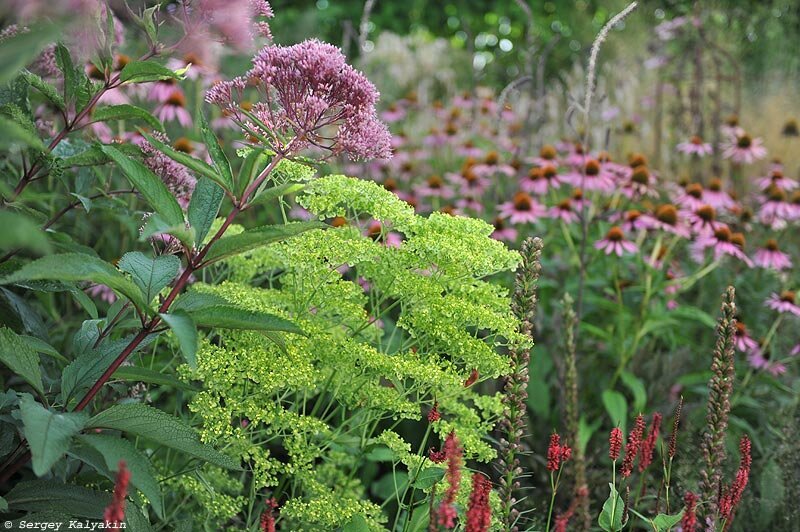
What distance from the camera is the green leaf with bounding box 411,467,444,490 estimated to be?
139 centimetres

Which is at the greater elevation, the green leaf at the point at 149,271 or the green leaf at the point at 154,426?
the green leaf at the point at 149,271

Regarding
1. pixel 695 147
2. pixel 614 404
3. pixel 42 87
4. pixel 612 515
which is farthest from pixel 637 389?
pixel 42 87

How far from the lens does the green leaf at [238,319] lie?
3.94ft

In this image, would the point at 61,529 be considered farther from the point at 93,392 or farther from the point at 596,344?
the point at 596,344

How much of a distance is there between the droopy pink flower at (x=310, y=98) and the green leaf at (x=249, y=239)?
0.16m

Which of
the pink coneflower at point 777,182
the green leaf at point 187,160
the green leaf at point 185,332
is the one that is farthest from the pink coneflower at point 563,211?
the green leaf at point 185,332

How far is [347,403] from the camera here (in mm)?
1568

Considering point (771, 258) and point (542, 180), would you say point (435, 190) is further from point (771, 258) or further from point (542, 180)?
point (771, 258)

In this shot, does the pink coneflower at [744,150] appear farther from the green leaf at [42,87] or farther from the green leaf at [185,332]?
the green leaf at [185,332]

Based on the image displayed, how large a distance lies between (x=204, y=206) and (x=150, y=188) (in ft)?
0.42

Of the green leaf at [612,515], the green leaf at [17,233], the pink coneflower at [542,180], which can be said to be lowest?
the green leaf at [612,515]

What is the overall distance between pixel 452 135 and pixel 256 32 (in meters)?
3.22

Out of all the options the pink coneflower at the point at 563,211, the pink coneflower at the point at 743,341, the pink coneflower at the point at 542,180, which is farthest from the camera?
the pink coneflower at the point at 542,180

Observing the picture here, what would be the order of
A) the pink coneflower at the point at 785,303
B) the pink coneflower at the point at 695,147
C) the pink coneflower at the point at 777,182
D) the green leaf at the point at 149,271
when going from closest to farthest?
the green leaf at the point at 149,271 < the pink coneflower at the point at 785,303 < the pink coneflower at the point at 777,182 < the pink coneflower at the point at 695,147
